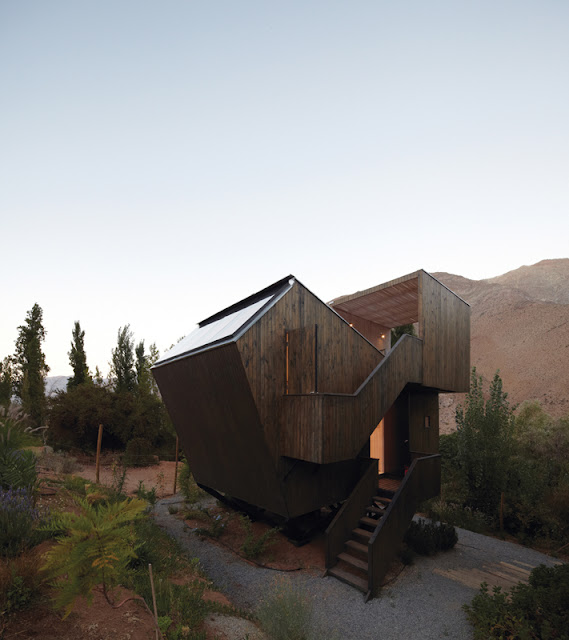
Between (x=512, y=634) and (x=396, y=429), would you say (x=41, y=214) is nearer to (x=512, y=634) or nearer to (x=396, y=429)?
(x=396, y=429)

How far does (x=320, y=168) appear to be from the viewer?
1583 cm

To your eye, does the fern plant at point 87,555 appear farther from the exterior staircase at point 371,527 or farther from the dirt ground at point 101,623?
the exterior staircase at point 371,527

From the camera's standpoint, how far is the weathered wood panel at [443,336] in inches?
404

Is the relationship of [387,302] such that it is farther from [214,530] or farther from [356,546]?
[214,530]

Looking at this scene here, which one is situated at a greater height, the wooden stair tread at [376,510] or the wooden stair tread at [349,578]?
the wooden stair tread at [376,510]

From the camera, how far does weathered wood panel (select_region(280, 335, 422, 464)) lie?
7.16m

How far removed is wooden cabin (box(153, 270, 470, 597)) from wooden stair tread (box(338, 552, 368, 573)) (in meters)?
0.05

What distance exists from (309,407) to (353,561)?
358 centimetres

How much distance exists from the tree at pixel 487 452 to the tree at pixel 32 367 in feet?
83.6

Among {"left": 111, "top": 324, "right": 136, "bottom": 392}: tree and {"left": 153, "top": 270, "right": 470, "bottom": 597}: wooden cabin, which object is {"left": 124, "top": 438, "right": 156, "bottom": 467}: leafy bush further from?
{"left": 153, "top": 270, "right": 470, "bottom": 597}: wooden cabin

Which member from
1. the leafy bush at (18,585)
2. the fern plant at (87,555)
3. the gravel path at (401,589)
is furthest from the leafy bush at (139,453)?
the fern plant at (87,555)

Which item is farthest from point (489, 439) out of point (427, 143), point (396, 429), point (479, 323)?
point (479, 323)

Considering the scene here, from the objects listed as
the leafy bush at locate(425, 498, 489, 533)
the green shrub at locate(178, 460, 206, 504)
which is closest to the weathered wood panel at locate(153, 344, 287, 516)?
the green shrub at locate(178, 460, 206, 504)

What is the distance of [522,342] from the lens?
47.3 m
